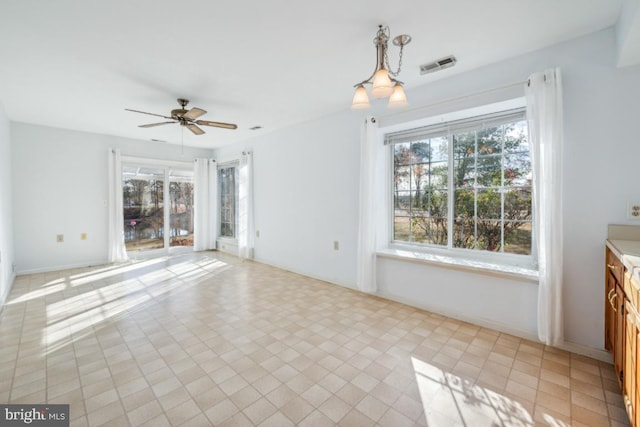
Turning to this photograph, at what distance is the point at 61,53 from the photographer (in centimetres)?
244

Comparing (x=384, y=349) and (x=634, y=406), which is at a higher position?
(x=634, y=406)

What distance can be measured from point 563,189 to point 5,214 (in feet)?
21.1

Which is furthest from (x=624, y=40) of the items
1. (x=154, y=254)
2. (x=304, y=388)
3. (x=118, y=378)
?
(x=154, y=254)

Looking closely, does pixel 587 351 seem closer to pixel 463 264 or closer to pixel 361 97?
pixel 463 264

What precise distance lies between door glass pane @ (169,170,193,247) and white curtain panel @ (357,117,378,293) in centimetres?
477

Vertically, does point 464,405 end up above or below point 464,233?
below

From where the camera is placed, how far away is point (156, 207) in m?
6.20

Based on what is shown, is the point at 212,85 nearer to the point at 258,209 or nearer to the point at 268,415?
the point at 258,209

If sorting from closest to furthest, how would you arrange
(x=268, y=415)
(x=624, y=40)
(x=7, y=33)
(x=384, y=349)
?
(x=268, y=415)
(x=624, y=40)
(x=7, y=33)
(x=384, y=349)

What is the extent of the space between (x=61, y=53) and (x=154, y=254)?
4.53 meters

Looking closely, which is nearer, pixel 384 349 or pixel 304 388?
pixel 304 388

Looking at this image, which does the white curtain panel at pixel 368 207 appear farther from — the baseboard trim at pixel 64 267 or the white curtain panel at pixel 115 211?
the baseboard trim at pixel 64 267
